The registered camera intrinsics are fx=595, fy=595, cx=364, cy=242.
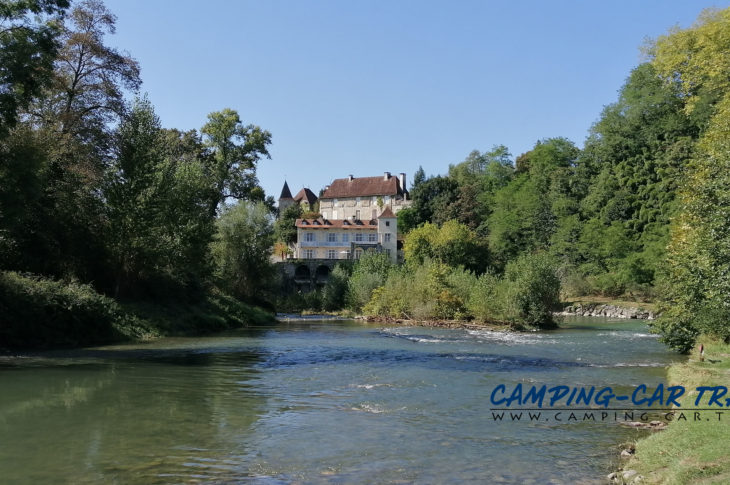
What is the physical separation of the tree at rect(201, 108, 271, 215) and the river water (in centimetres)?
3800

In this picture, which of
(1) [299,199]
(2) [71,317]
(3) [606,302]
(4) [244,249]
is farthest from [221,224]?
(1) [299,199]

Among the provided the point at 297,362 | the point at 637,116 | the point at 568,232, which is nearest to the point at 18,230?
the point at 297,362

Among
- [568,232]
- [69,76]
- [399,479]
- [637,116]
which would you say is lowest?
[399,479]

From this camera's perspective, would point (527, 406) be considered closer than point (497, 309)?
Yes

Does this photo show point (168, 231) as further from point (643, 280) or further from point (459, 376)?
point (643, 280)

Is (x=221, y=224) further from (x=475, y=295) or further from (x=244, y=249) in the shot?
(x=475, y=295)

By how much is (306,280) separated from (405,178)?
47350 mm

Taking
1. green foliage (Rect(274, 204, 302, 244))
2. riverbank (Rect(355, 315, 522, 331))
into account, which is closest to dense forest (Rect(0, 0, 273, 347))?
riverbank (Rect(355, 315, 522, 331))

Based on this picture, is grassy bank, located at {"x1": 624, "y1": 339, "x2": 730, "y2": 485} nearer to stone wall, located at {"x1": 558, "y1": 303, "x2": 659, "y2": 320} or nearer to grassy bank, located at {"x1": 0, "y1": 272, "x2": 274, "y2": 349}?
grassy bank, located at {"x1": 0, "y1": 272, "x2": 274, "y2": 349}

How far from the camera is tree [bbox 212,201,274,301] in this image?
159 ft

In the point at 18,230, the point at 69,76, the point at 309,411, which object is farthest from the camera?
the point at 69,76

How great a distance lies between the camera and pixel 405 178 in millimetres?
116000

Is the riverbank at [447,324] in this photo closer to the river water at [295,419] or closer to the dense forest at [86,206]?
the dense forest at [86,206]

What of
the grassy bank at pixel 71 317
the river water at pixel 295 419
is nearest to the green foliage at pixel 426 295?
the grassy bank at pixel 71 317
